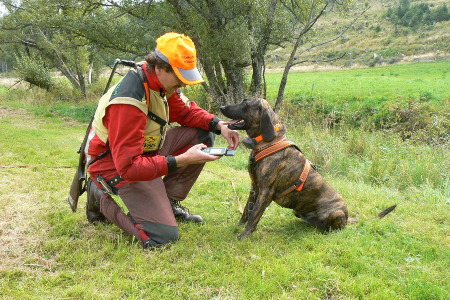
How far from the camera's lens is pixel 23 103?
17.8 m

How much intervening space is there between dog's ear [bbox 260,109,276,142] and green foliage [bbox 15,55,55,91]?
1859 cm

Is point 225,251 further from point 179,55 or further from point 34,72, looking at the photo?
point 34,72

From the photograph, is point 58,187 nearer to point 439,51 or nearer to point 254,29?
point 254,29

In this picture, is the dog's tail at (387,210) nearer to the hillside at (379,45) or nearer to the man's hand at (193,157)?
the man's hand at (193,157)

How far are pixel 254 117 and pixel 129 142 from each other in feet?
4.45

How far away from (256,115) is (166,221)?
1455 millimetres

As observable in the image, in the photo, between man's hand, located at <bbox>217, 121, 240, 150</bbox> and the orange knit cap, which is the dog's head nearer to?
man's hand, located at <bbox>217, 121, 240, 150</bbox>

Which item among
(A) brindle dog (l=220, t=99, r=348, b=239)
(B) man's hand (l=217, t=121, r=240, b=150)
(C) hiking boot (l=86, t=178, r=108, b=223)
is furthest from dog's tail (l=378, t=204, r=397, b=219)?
(C) hiking boot (l=86, t=178, r=108, b=223)

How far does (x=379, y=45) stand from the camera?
4909cm

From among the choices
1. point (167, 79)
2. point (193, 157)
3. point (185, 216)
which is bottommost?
point (185, 216)

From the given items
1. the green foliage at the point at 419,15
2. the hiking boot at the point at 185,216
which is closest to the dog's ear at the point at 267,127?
the hiking boot at the point at 185,216

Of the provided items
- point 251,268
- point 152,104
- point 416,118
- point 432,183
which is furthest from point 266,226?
point 416,118

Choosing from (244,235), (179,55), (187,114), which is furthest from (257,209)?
(179,55)

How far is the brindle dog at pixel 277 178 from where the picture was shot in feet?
12.3
